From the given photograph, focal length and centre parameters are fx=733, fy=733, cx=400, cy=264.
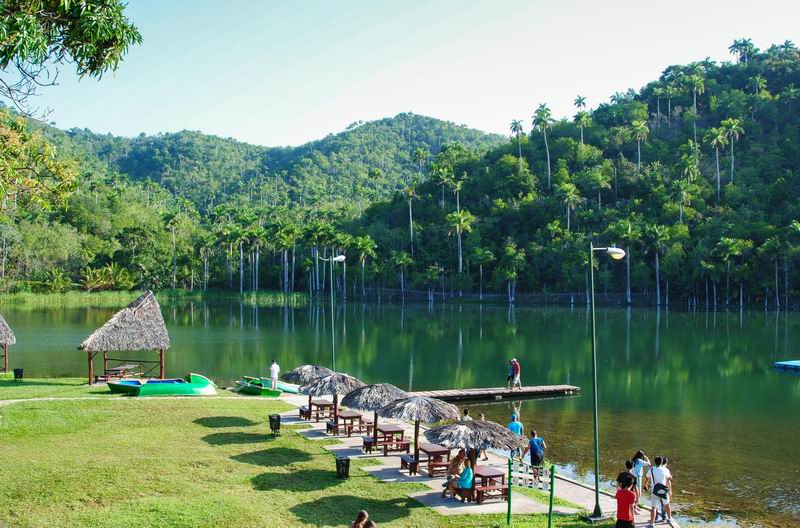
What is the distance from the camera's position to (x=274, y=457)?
2147 cm

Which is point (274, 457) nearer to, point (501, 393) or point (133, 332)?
point (133, 332)

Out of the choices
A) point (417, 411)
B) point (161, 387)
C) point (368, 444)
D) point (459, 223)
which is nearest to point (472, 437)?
point (417, 411)

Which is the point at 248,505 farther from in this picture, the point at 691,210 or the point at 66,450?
the point at 691,210

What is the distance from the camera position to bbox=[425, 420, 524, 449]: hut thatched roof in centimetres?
1838

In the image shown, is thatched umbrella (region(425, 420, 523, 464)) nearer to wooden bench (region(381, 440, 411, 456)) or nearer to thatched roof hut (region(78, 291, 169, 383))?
wooden bench (region(381, 440, 411, 456))

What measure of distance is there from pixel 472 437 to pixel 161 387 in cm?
1799

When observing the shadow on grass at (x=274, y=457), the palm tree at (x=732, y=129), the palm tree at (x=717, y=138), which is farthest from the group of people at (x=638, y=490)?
the palm tree at (x=732, y=129)

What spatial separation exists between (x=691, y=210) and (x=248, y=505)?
11074 cm

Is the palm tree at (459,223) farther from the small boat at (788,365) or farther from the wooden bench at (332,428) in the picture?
the wooden bench at (332,428)

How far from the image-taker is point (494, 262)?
122688 mm

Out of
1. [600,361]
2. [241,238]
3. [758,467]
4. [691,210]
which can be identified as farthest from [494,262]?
[758,467]

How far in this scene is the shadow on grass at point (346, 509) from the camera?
16094 millimetres

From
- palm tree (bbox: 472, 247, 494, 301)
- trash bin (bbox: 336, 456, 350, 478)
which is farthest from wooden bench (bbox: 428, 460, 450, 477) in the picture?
palm tree (bbox: 472, 247, 494, 301)

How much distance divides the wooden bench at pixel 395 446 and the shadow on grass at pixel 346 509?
14.9 ft
